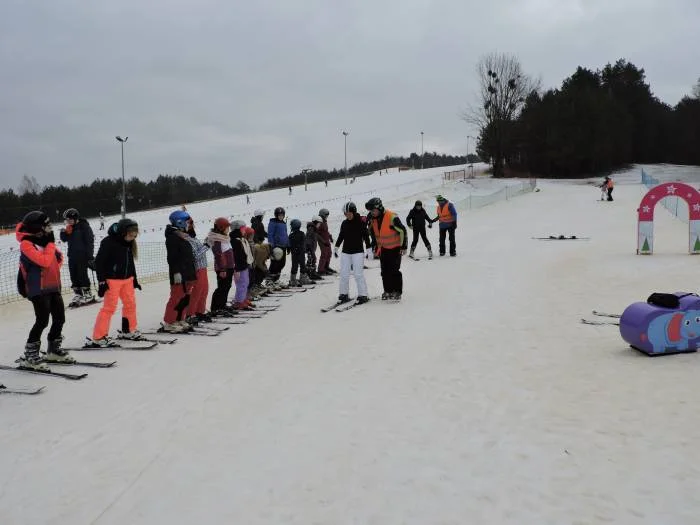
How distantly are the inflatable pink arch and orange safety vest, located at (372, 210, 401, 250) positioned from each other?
7711 millimetres

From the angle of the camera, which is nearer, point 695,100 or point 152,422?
point 152,422

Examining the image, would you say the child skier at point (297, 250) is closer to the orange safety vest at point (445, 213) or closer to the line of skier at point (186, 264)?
the line of skier at point (186, 264)

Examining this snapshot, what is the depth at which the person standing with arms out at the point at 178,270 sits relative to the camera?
7.61 metres

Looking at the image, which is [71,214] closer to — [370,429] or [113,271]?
[113,271]

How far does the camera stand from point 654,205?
13.7 m

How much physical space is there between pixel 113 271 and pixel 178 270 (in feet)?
3.23

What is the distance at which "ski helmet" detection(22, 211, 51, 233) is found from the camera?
580 cm

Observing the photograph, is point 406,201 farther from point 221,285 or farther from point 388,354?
point 388,354

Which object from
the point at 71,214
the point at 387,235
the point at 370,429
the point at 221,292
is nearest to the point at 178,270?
the point at 221,292

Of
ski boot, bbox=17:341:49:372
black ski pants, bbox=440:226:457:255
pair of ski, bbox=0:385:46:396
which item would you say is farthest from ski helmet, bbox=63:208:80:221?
black ski pants, bbox=440:226:457:255

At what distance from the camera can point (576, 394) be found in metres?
4.53

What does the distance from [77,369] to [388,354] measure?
3.52 meters

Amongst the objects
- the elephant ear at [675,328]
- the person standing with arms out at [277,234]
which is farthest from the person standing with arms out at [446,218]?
the elephant ear at [675,328]

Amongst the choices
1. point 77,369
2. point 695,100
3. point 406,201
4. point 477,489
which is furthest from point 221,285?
point 695,100
